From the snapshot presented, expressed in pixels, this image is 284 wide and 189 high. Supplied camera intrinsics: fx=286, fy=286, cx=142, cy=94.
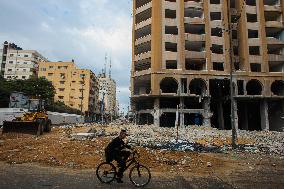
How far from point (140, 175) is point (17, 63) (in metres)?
102

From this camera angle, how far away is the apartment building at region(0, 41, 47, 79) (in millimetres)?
101062

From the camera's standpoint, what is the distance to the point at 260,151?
64.5ft

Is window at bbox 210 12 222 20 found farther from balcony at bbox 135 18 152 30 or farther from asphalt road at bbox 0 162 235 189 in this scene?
asphalt road at bbox 0 162 235 189

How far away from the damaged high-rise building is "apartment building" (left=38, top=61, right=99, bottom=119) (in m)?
46.0

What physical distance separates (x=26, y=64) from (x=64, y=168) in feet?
320

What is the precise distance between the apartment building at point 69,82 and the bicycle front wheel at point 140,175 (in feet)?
298

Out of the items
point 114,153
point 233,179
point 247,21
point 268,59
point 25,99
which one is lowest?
point 233,179

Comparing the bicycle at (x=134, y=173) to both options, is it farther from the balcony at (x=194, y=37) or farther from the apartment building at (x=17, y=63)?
the apartment building at (x=17, y=63)

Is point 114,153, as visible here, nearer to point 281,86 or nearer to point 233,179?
point 233,179

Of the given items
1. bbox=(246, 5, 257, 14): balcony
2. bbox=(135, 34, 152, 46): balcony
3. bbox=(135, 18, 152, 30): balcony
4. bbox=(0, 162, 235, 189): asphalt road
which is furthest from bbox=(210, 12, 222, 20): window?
bbox=(0, 162, 235, 189): asphalt road

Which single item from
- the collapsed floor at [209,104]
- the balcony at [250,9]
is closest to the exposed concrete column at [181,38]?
the collapsed floor at [209,104]

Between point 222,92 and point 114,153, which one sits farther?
point 222,92

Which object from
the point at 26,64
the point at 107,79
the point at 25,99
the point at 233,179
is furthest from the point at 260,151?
the point at 107,79

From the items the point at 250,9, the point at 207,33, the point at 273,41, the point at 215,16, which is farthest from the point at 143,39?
the point at 273,41
